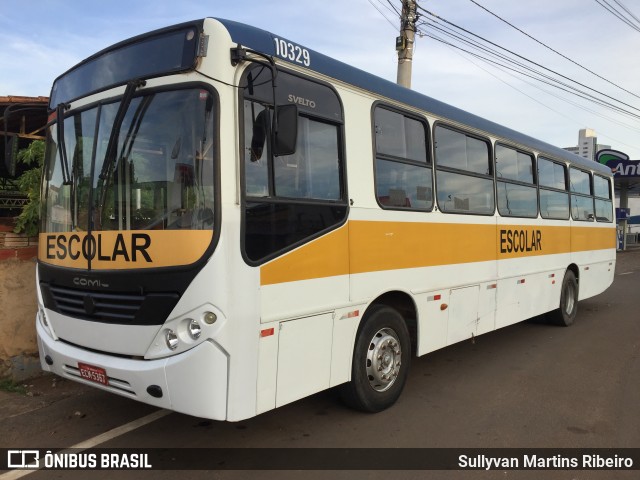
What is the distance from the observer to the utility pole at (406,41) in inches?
431

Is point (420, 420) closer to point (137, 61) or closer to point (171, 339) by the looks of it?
point (171, 339)

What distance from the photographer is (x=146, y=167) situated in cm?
338

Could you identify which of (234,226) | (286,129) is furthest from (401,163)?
(234,226)

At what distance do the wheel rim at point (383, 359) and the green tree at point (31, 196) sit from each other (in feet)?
12.5

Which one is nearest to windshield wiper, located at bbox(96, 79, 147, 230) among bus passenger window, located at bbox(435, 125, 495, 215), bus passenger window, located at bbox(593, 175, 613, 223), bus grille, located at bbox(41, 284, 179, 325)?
bus grille, located at bbox(41, 284, 179, 325)

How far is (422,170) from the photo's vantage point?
16.5ft

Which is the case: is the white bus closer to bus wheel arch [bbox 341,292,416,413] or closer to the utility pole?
bus wheel arch [bbox 341,292,416,413]

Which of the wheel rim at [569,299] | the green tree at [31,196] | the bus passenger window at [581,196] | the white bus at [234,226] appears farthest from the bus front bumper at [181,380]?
the bus passenger window at [581,196]

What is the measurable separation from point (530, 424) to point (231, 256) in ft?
9.86

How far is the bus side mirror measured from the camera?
→ 10.7 feet

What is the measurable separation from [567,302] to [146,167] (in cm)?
757

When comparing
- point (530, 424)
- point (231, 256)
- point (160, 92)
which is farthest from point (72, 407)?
point (530, 424)

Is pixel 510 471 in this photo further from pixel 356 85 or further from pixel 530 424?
pixel 356 85

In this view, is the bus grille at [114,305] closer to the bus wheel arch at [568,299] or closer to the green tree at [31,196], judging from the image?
the green tree at [31,196]
